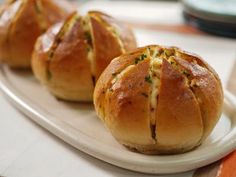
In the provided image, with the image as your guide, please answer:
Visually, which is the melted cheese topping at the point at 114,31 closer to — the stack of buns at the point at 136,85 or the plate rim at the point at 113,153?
the stack of buns at the point at 136,85

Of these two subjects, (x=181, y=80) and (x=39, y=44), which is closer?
(x=181, y=80)

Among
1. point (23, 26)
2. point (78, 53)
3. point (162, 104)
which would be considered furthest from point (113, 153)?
point (23, 26)

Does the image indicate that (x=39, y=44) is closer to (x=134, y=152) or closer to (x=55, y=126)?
(x=55, y=126)

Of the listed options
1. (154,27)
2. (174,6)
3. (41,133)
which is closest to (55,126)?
(41,133)

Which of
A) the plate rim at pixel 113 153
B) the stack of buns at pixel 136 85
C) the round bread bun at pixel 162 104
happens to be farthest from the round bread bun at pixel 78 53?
the round bread bun at pixel 162 104

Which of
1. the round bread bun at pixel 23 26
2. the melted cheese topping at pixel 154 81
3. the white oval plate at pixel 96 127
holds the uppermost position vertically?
the melted cheese topping at pixel 154 81

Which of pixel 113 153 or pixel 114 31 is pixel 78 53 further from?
pixel 113 153
